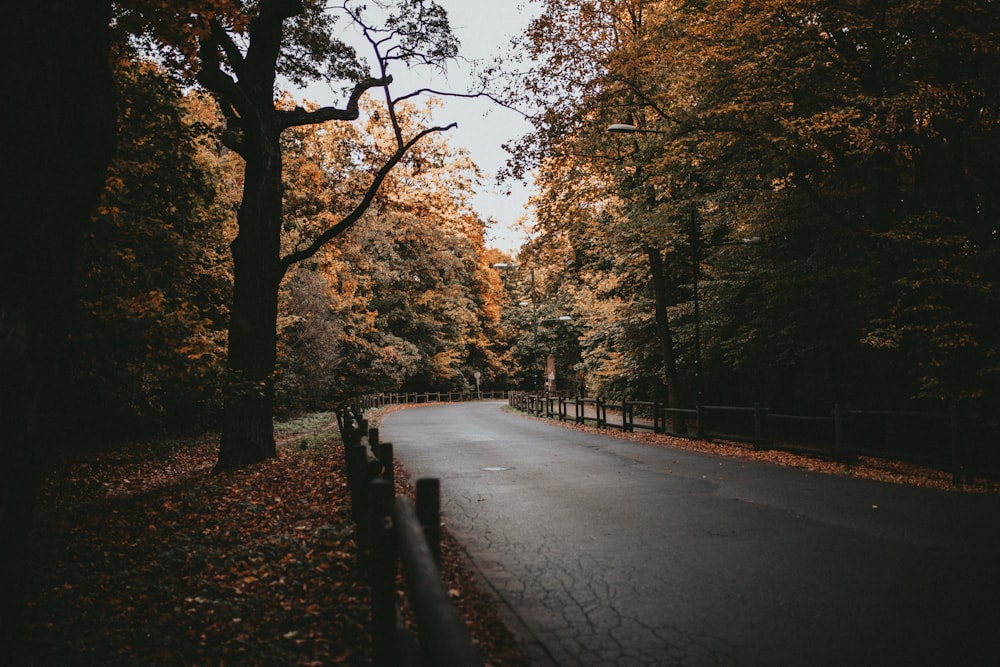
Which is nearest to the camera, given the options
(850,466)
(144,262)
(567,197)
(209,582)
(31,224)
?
(31,224)

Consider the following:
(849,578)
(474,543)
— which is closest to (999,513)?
(849,578)

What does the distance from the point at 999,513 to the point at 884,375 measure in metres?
7.78

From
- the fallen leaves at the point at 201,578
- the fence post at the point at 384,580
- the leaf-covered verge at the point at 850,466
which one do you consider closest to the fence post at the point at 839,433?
the leaf-covered verge at the point at 850,466

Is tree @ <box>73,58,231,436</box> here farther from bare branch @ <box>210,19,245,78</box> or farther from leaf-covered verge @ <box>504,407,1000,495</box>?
leaf-covered verge @ <box>504,407,1000,495</box>

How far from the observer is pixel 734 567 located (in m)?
5.65

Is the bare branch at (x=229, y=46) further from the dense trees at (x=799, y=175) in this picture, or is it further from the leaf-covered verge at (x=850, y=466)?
the leaf-covered verge at (x=850, y=466)

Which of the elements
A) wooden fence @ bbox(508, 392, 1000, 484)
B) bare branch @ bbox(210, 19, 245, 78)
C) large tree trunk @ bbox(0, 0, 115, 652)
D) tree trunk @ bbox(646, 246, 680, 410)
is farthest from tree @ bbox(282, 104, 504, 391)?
large tree trunk @ bbox(0, 0, 115, 652)

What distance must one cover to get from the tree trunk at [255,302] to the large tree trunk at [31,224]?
7.99 metres

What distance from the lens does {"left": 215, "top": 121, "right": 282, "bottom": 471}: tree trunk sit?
11.4 metres

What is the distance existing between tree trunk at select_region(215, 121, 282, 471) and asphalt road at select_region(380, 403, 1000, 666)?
398 cm

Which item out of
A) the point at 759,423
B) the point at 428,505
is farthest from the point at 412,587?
the point at 759,423

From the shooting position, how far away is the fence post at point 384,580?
3.27m

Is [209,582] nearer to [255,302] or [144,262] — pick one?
[144,262]

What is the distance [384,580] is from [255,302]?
31.0ft
